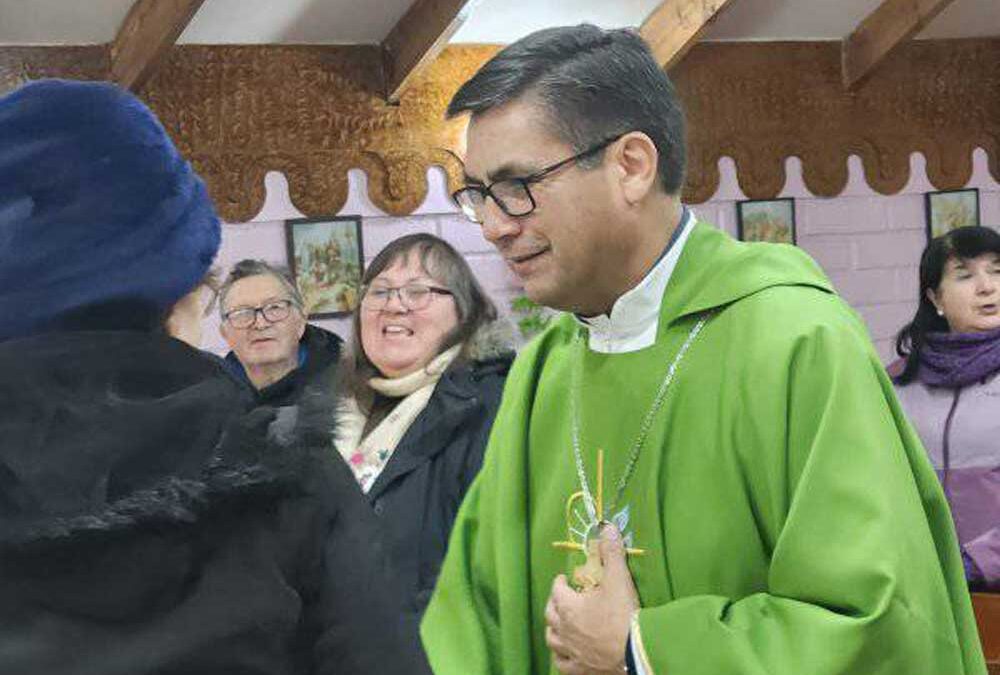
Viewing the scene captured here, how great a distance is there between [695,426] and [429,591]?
42.5 inches

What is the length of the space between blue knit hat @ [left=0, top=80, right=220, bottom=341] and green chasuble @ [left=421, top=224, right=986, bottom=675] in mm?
722

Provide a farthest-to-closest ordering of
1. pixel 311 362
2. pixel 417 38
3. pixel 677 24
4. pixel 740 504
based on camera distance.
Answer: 1. pixel 677 24
2. pixel 417 38
3. pixel 311 362
4. pixel 740 504

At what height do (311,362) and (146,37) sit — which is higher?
(146,37)

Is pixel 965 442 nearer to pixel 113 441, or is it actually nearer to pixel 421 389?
pixel 421 389

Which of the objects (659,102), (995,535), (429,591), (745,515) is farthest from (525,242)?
(995,535)

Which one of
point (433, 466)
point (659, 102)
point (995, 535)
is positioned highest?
point (659, 102)

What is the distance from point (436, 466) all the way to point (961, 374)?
1475 millimetres

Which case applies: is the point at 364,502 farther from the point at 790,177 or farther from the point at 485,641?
the point at 790,177

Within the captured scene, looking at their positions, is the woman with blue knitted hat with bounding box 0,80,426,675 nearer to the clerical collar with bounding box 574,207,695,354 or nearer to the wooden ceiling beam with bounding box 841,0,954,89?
the clerical collar with bounding box 574,207,695,354

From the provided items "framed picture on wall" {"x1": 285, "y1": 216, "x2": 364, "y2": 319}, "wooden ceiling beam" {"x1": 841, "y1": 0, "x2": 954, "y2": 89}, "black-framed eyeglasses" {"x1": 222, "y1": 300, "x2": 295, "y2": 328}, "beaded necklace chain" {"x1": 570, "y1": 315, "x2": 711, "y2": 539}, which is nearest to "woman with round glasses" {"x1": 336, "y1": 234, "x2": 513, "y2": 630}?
"black-framed eyeglasses" {"x1": 222, "y1": 300, "x2": 295, "y2": 328}

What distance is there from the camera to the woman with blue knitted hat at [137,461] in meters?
1.12

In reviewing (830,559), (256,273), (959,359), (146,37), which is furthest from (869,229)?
(830,559)

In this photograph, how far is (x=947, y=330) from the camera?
392 cm

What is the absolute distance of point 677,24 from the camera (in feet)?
18.9
